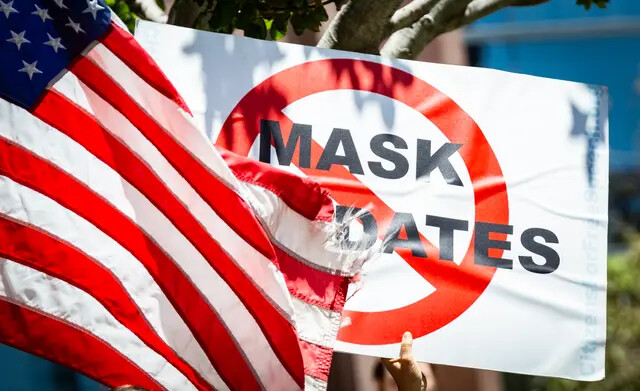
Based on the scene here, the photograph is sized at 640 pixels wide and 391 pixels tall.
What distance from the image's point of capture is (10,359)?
20.8ft

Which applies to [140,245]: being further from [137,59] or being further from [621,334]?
[621,334]

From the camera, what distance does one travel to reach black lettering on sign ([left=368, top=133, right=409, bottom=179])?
17.5 feet

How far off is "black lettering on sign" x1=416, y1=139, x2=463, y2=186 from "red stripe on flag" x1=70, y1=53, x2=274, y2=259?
1.04 metres

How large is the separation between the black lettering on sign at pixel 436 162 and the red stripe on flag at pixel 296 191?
755 mm

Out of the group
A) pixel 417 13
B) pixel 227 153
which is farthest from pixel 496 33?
pixel 227 153

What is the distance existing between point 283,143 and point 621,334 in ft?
32.8

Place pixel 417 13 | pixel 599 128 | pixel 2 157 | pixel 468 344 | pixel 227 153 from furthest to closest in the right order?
pixel 417 13 < pixel 599 128 < pixel 468 344 < pixel 227 153 < pixel 2 157

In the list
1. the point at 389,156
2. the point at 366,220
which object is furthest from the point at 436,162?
the point at 366,220

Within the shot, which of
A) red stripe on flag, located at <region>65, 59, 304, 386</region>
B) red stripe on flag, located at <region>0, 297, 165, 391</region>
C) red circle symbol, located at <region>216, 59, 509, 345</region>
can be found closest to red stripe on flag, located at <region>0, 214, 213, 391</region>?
red stripe on flag, located at <region>0, 297, 165, 391</region>

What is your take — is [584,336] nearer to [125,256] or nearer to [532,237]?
[532,237]

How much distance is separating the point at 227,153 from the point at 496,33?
18.2 meters

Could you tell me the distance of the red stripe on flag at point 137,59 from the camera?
4.71 m

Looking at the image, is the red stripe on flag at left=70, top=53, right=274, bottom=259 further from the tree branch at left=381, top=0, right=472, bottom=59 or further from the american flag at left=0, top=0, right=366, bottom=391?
the tree branch at left=381, top=0, right=472, bottom=59

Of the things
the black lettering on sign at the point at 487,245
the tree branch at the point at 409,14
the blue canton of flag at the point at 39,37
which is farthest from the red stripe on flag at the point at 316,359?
the tree branch at the point at 409,14
